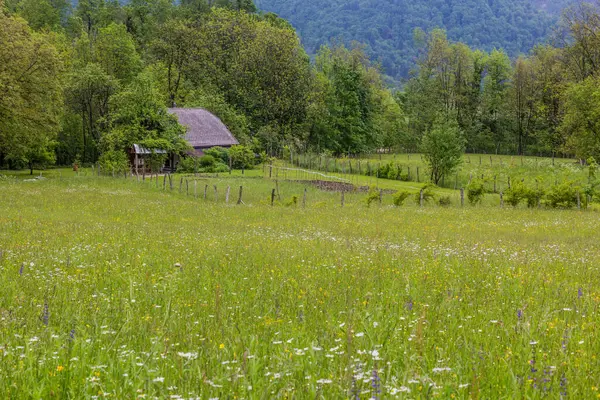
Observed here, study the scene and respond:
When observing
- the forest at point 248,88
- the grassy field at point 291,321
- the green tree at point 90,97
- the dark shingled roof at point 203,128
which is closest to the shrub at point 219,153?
the dark shingled roof at point 203,128

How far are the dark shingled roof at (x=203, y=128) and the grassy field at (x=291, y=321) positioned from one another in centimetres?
5637

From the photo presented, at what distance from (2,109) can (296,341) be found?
5096 cm

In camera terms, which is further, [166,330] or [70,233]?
[70,233]

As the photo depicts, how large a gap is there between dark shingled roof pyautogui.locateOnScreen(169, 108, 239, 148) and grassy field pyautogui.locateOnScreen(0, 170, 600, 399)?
5637 centimetres

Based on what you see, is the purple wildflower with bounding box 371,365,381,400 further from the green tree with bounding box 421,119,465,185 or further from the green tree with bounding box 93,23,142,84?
the green tree with bounding box 93,23,142,84

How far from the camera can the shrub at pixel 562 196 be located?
3525cm

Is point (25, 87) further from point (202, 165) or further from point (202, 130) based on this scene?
point (202, 130)

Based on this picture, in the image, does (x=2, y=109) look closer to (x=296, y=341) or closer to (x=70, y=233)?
(x=70, y=233)

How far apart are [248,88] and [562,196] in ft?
201

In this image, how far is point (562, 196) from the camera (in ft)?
116

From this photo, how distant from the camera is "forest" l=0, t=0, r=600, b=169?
187ft

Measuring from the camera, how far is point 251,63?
8625 centimetres

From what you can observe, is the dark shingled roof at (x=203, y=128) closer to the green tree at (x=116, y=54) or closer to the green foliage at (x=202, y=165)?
the green foliage at (x=202, y=165)

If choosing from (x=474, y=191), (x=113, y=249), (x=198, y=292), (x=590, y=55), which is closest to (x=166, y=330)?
(x=198, y=292)
